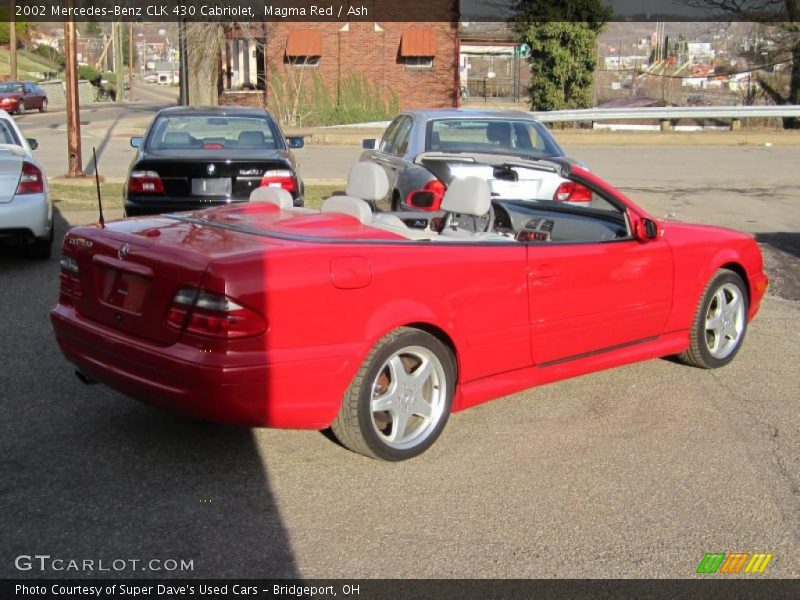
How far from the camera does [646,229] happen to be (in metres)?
6.05

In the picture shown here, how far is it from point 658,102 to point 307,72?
12.3m

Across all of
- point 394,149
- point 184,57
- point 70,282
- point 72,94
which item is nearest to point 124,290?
point 70,282

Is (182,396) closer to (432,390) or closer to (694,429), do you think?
(432,390)

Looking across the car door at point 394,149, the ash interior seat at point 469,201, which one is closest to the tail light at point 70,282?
the ash interior seat at point 469,201

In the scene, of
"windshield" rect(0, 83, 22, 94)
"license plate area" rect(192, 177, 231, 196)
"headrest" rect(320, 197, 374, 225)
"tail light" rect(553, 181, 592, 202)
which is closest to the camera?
"headrest" rect(320, 197, 374, 225)

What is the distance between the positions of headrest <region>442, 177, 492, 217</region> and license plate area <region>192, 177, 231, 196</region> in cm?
447

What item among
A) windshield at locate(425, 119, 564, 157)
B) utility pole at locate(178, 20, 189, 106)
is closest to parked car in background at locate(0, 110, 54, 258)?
windshield at locate(425, 119, 564, 157)

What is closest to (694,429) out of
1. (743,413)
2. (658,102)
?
(743,413)

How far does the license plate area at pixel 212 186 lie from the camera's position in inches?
384

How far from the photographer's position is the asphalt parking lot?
4.00m

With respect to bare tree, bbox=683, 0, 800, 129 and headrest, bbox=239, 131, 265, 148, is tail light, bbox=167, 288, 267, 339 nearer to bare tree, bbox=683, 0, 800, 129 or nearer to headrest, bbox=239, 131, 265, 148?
headrest, bbox=239, 131, 265, 148

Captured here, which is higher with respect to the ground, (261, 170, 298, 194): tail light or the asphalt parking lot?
(261, 170, 298, 194): tail light

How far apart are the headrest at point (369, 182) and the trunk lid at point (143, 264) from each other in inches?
49.3

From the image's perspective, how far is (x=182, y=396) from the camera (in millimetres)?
4449
